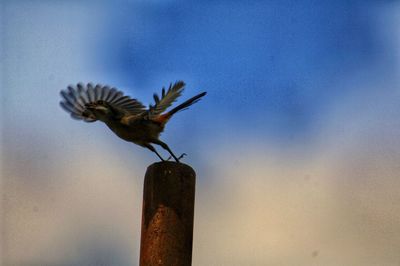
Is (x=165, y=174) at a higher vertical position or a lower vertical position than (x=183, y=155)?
lower

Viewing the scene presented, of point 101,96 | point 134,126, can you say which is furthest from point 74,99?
point 134,126

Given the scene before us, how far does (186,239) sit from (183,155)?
8.26 ft

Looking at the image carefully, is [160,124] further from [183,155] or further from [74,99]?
[74,99]

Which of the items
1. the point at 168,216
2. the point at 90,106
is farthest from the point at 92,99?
the point at 168,216

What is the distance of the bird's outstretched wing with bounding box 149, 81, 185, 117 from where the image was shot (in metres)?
7.54

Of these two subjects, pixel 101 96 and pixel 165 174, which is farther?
pixel 101 96

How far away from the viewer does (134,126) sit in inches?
304

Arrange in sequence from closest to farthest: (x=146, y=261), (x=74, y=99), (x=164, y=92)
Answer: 1. (x=146, y=261)
2. (x=164, y=92)
3. (x=74, y=99)

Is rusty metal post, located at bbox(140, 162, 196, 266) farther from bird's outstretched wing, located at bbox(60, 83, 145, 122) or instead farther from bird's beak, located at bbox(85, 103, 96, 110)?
bird's outstretched wing, located at bbox(60, 83, 145, 122)

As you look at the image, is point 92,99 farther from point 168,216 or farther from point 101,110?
point 168,216

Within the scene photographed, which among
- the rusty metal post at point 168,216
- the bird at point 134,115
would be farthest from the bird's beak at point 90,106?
the rusty metal post at point 168,216

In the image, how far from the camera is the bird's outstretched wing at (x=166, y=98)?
754 centimetres

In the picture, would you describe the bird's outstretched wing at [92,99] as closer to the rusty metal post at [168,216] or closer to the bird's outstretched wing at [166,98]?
the bird's outstretched wing at [166,98]

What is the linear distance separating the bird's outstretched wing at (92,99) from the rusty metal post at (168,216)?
3.36 m
